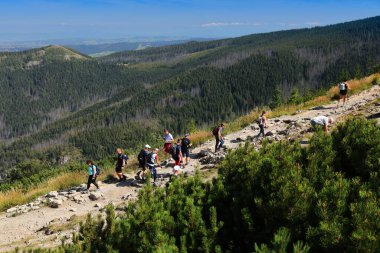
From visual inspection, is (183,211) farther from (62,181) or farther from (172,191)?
(62,181)

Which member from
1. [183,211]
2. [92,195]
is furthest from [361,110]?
[183,211]

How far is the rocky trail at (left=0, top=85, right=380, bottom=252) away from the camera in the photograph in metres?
15.1

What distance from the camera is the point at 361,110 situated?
954 inches

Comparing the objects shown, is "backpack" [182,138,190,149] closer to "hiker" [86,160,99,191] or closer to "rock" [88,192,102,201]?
"hiker" [86,160,99,191]

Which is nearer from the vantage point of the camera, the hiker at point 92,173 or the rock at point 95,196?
the rock at point 95,196

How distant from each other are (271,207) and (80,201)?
44.3ft

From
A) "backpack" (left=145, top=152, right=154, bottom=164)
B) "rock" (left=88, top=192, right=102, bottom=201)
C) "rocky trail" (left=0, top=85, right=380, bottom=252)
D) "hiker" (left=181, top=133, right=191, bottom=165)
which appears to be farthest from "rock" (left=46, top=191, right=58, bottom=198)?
"hiker" (left=181, top=133, right=191, bottom=165)

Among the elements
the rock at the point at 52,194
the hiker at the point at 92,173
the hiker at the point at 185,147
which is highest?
the hiker at the point at 185,147

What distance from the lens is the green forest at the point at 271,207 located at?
5.84 m

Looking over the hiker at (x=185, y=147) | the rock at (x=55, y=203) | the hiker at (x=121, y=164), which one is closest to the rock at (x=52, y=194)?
the rock at (x=55, y=203)

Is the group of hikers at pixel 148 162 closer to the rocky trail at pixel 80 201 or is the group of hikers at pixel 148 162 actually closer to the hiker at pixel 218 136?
the rocky trail at pixel 80 201

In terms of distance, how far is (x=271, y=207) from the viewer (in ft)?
22.0

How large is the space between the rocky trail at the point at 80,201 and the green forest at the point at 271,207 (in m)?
3.32

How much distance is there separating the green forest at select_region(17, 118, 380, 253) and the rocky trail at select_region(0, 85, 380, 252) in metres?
3.32
